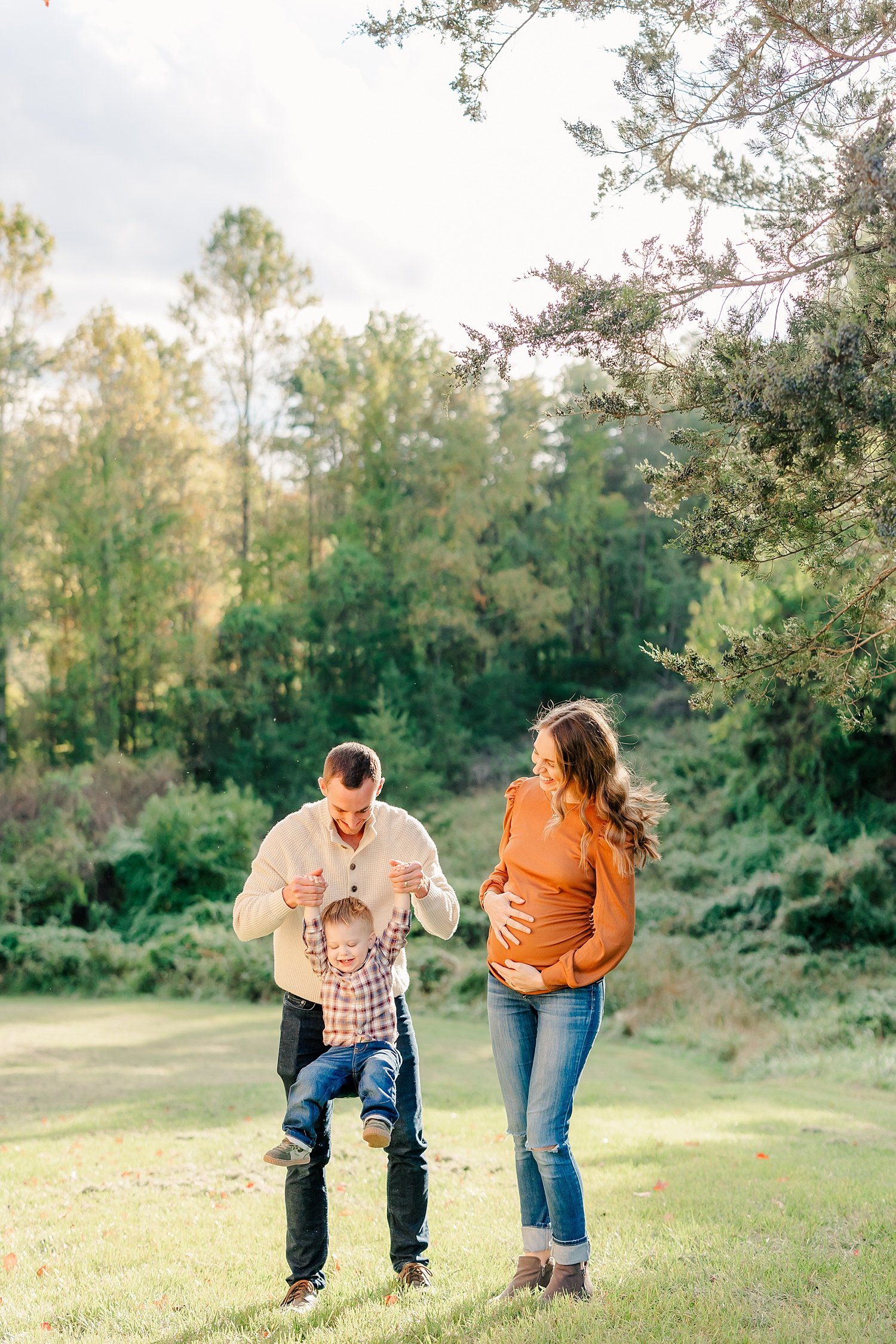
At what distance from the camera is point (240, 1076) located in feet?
36.0

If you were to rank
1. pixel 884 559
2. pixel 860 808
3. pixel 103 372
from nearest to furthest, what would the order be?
pixel 884 559 → pixel 860 808 → pixel 103 372

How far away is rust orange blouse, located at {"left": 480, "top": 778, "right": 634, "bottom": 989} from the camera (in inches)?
140

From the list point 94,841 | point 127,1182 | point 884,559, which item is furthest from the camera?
point 94,841

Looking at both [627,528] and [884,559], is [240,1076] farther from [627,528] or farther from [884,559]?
[627,528]

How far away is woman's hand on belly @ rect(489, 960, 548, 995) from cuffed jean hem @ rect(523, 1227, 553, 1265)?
33.2 inches

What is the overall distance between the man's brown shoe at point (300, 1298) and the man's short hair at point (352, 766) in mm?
1752

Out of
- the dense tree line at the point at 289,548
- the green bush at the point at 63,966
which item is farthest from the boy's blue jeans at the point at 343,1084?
the dense tree line at the point at 289,548

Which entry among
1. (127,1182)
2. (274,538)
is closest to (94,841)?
(274,538)

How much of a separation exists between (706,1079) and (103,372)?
76.3 ft

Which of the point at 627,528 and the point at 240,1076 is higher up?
the point at 627,528

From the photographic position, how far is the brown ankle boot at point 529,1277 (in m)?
3.75

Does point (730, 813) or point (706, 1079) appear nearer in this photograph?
point (706, 1079)

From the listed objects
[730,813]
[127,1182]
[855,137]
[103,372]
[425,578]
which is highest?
[103,372]

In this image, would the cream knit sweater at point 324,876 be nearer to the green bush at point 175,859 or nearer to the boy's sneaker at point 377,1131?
the boy's sneaker at point 377,1131
